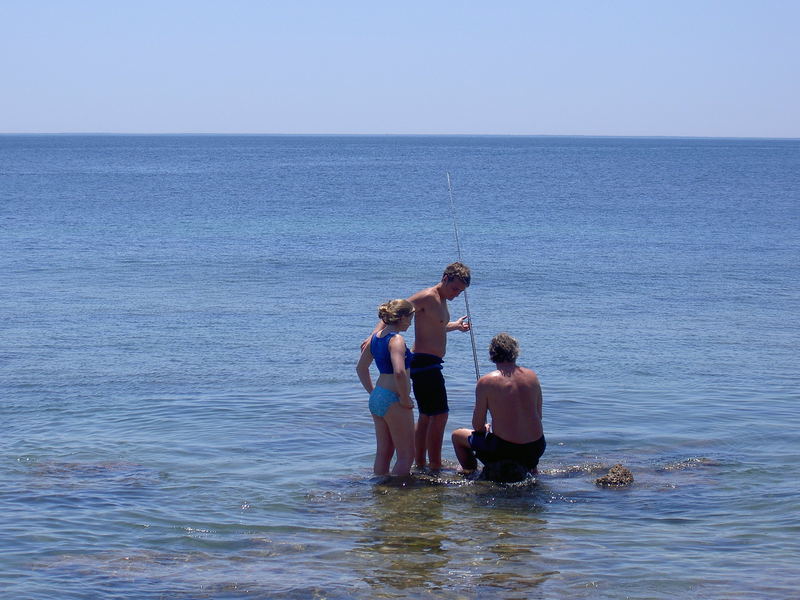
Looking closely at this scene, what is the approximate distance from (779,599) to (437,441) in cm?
303

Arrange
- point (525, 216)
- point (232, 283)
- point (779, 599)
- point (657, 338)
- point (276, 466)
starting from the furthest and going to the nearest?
point (525, 216) < point (232, 283) < point (657, 338) < point (276, 466) < point (779, 599)

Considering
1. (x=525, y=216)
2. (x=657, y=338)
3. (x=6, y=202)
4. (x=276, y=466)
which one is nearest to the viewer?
(x=276, y=466)

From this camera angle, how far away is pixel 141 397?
34.2 ft

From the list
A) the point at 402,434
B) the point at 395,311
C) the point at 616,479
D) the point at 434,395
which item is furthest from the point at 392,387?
the point at 616,479

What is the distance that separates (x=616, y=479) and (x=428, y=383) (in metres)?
1.62

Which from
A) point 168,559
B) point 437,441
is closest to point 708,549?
point 437,441

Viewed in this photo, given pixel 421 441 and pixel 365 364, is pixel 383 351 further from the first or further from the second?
pixel 421 441

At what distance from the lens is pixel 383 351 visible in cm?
697

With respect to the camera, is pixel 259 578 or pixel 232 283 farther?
pixel 232 283

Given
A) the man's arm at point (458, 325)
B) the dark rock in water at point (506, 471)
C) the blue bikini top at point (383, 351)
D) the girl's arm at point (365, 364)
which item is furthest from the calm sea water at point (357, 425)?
the man's arm at point (458, 325)

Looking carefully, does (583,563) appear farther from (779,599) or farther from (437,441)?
(437,441)

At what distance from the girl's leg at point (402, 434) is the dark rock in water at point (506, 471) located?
0.60 meters

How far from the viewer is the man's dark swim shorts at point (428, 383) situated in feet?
24.2

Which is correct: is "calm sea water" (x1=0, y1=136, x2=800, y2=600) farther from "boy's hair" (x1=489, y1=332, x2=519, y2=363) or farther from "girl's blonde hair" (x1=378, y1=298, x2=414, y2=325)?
"girl's blonde hair" (x1=378, y1=298, x2=414, y2=325)
